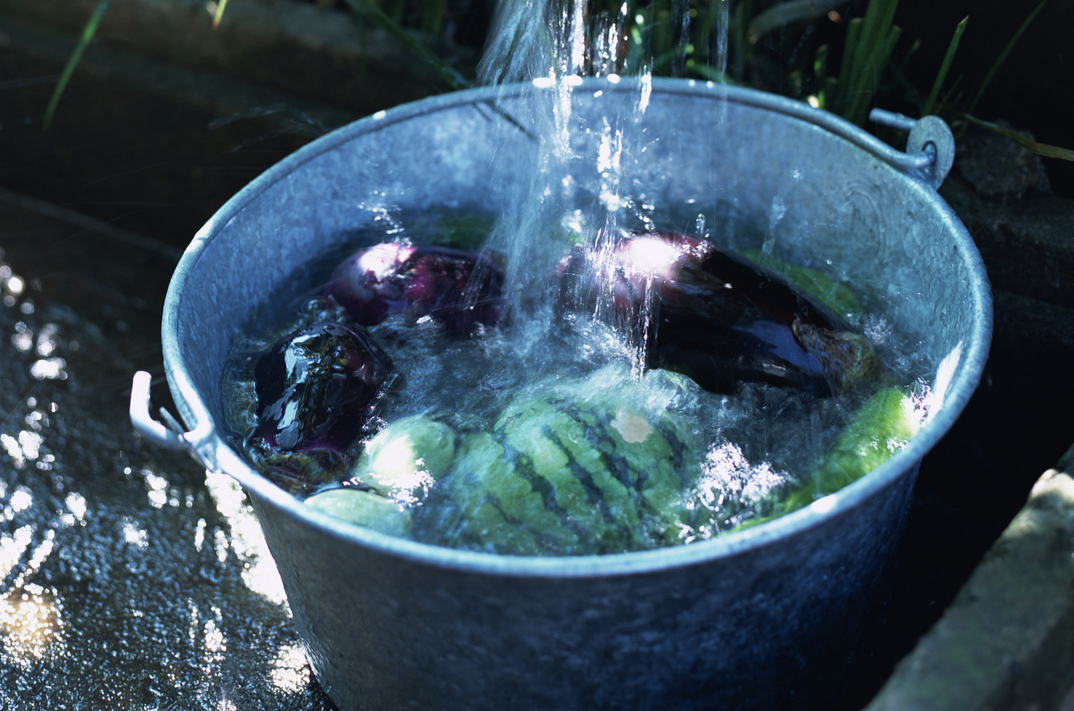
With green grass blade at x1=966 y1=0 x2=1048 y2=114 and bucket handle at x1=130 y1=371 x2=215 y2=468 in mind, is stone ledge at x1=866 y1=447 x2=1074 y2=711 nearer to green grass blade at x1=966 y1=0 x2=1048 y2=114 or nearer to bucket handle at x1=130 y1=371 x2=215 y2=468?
bucket handle at x1=130 y1=371 x2=215 y2=468

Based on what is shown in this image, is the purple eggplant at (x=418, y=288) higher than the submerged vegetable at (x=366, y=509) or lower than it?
higher

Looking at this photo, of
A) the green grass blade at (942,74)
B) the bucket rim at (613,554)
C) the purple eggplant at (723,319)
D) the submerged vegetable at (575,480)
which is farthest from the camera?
the green grass blade at (942,74)

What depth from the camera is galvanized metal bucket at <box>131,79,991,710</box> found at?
107cm

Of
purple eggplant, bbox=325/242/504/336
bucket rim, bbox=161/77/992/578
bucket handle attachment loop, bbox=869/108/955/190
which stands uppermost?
bucket handle attachment loop, bbox=869/108/955/190

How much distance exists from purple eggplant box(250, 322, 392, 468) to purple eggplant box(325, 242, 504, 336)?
0.18m

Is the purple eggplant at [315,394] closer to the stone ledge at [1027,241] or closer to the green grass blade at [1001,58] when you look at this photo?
the stone ledge at [1027,241]

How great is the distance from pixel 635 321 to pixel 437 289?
0.41m

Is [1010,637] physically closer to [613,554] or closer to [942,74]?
[613,554]

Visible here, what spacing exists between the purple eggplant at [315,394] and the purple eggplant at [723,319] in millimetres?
495

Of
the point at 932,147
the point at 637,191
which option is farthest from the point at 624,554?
the point at 637,191

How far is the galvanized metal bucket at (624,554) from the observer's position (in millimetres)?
1074

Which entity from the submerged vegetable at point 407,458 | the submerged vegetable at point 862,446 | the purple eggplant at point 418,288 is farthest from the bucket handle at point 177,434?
the submerged vegetable at point 862,446

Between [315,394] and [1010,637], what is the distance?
1.09 meters

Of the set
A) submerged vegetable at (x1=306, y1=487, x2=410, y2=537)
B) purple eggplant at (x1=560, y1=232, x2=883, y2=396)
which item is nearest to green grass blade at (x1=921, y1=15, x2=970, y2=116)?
purple eggplant at (x1=560, y1=232, x2=883, y2=396)
